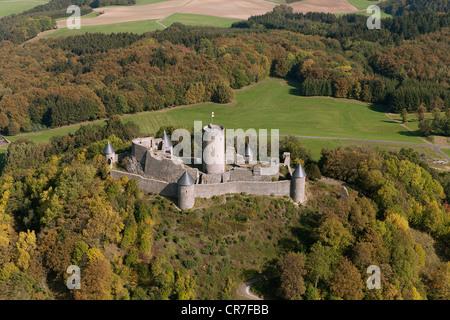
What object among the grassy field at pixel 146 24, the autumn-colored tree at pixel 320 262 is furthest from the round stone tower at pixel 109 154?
the grassy field at pixel 146 24

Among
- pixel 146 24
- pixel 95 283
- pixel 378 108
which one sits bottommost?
pixel 95 283

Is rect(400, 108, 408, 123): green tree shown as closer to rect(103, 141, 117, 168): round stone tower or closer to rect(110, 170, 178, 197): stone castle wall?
rect(110, 170, 178, 197): stone castle wall

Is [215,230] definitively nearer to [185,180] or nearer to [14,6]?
[185,180]

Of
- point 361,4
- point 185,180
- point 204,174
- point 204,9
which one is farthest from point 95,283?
point 361,4

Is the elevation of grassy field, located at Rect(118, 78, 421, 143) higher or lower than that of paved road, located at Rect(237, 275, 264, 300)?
higher

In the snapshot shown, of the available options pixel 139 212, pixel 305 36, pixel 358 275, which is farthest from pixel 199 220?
pixel 305 36

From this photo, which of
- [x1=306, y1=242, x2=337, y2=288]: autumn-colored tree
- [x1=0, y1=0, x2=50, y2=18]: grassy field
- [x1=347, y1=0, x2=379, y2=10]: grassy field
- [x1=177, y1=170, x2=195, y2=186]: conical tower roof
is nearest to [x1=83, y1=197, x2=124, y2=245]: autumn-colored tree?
[x1=177, y1=170, x2=195, y2=186]: conical tower roof

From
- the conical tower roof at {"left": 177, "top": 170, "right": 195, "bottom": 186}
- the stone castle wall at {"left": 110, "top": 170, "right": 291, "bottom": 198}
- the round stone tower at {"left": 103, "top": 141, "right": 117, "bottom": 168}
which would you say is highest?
the round stone tower at {"left": 103, "top": 141, "right": 117, "bottom": 168}
